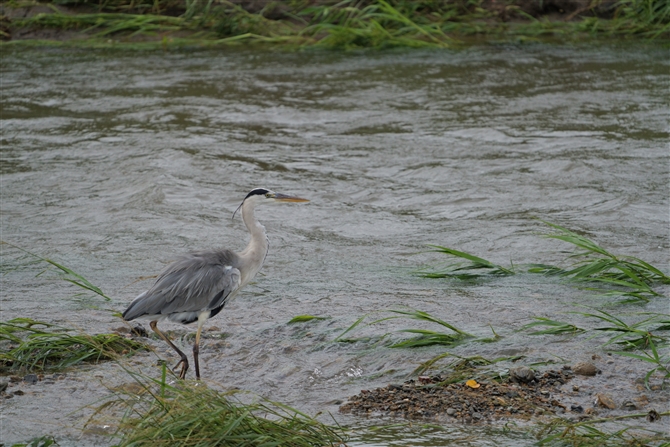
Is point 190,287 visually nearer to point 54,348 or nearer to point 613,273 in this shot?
point 54,348

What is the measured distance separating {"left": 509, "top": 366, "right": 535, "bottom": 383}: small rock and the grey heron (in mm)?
1847

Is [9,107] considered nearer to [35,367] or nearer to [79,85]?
[79,85]

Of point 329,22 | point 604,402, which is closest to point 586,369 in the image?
point 604,402

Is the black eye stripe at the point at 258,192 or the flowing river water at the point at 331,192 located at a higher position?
the black eye stripe at the point at 258,192

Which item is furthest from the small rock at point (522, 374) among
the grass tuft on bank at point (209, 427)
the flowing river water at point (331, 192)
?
the grass tuft on bank at point (209, 427)

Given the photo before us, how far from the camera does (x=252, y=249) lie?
21.5ft

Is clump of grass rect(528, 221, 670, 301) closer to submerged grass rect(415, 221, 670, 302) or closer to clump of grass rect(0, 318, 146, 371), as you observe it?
submerged grass rect(415, 221, 670, 302)

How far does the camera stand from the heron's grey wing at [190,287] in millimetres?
6020

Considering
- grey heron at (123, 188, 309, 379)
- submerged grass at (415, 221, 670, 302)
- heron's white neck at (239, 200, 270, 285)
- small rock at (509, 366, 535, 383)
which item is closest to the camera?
small rock at (509, 366, 535, 383)

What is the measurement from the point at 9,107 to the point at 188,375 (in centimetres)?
830

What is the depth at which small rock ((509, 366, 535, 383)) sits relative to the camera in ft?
17.7

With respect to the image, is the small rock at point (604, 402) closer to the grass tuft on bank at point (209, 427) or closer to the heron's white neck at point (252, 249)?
the grass tuft on bank at point (209, 427)

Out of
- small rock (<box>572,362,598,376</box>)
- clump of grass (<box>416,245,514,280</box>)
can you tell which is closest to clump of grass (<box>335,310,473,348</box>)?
small rock (<box>572,362,598,376</box>)

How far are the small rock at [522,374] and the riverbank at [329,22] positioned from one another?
414 inches
